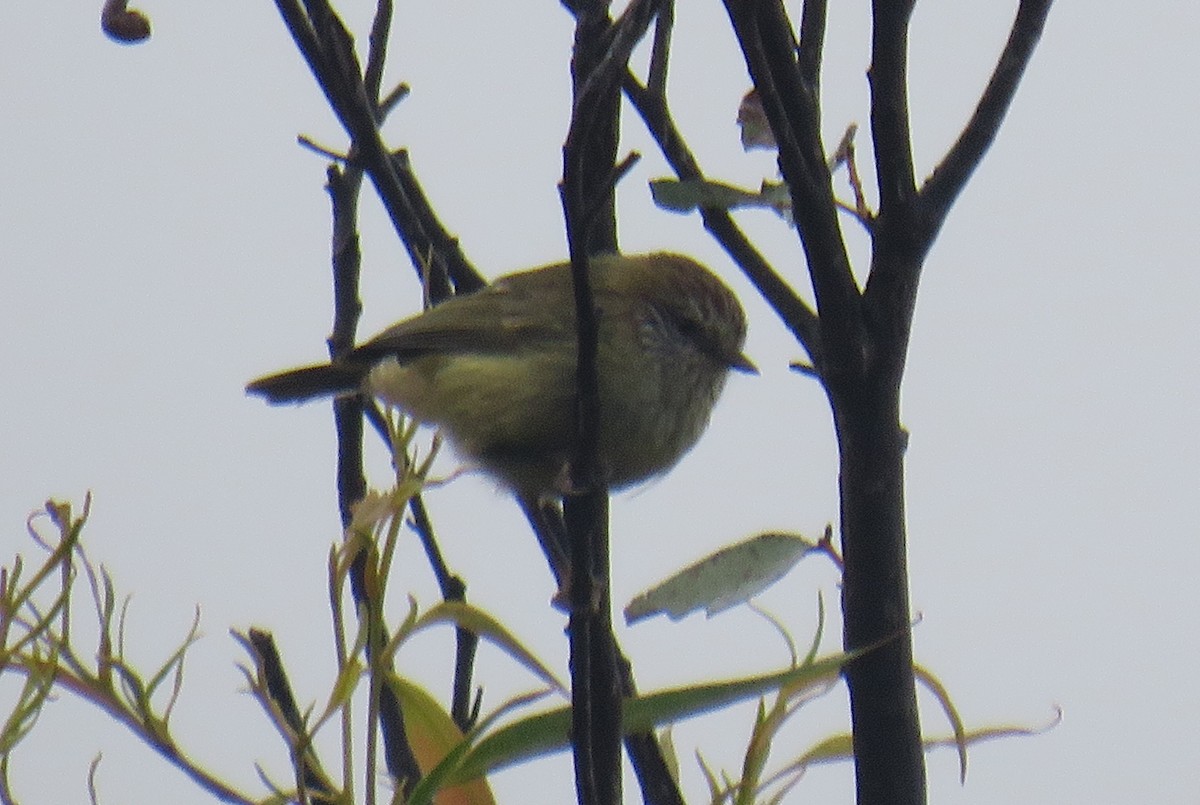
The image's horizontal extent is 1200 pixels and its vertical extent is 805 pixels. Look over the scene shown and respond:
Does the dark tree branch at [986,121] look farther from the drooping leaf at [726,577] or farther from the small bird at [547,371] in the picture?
the small bird at [547,371]

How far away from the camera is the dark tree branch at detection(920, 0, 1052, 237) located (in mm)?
1607

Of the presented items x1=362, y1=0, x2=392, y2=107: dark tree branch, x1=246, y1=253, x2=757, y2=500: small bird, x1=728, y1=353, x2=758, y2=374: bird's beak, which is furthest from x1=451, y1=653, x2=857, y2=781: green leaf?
x1=728, y1=353, x2=758, y2=374: bird's beak

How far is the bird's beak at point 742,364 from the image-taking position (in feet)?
13.6

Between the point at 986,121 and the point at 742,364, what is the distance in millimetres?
2485

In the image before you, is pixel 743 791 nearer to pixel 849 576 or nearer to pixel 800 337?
pixel 849 576

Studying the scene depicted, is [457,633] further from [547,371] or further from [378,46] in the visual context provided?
[547,371]

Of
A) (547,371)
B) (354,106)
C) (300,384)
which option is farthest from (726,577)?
(300,384)

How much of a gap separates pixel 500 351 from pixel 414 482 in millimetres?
2596

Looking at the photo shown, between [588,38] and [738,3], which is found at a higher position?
[738,3]

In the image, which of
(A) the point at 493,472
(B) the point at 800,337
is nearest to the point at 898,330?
(B) the point at 800,337

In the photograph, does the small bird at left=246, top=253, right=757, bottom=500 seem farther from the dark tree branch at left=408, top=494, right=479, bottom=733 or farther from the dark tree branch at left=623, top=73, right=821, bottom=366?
the dark tree branch at left=623, top=73, right=821, bottom=366

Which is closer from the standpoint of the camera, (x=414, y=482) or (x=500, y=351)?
(x=414, y=482)

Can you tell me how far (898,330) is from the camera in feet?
4.94

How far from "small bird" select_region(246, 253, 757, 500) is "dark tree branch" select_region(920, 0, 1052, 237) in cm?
189
